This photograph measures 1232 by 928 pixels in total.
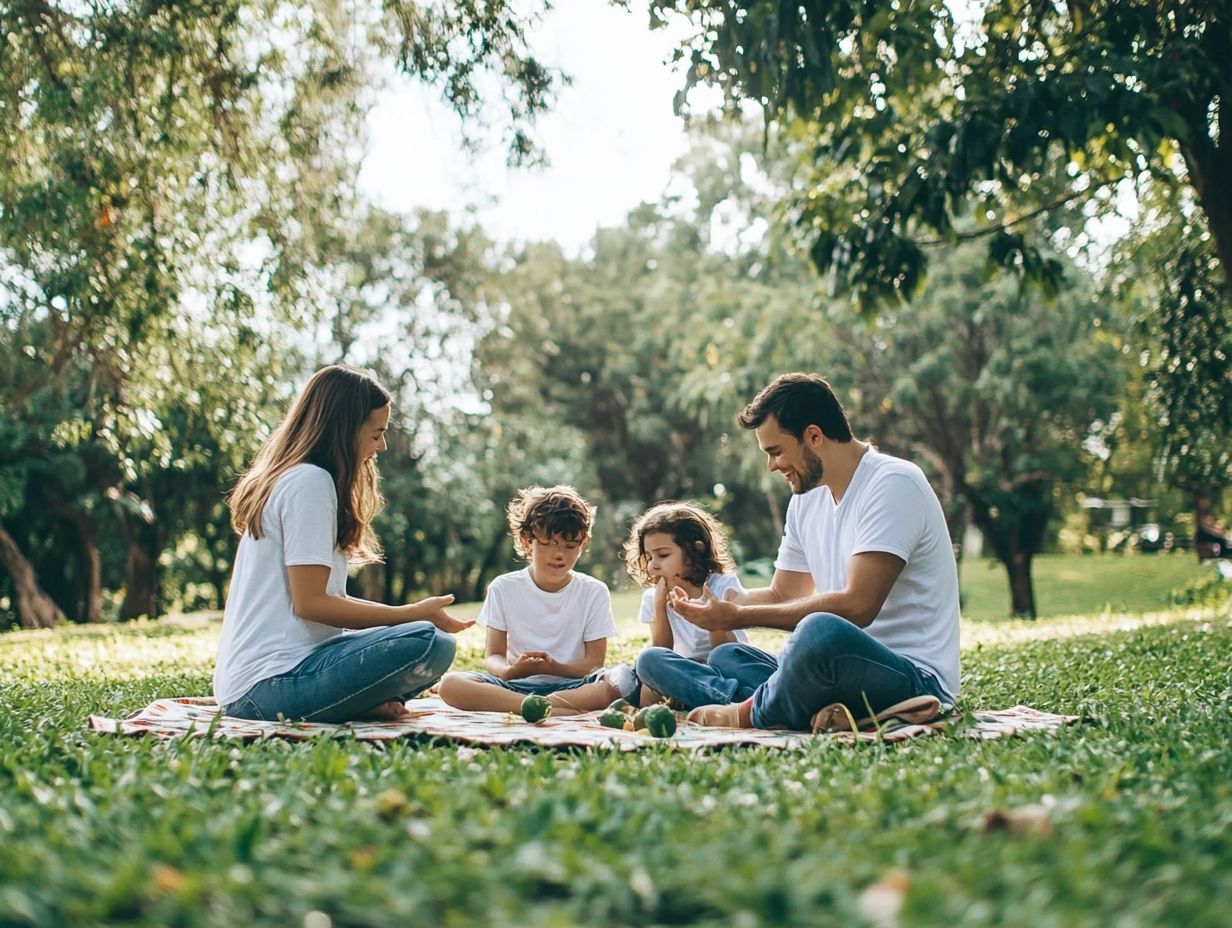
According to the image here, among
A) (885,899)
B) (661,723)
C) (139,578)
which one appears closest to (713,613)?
(661,723)

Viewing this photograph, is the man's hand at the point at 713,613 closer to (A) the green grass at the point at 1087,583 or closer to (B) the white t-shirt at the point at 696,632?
(B) the white t-shirt at the point at 696,632

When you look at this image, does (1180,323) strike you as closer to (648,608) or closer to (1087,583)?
(648,608)

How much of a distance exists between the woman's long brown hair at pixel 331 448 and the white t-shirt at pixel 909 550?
6.05 feet

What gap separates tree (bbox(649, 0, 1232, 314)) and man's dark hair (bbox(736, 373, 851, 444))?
4.97 ft

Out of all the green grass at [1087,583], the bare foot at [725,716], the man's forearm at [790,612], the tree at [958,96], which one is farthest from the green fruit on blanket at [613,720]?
the green grass at [1087,583]

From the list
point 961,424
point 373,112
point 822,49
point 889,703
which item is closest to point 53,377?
point 373,112

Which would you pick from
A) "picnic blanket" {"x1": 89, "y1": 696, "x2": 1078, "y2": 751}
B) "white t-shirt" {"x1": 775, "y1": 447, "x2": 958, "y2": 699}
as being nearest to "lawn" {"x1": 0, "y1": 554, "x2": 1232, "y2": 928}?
"picnic blanket" {"x1": 89, "y1": 696, "x2": 1078, "y2": 751}

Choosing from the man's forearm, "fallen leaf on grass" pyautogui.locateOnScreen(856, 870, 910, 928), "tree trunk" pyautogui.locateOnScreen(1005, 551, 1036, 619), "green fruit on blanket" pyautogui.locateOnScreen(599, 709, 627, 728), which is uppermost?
the man's forearm

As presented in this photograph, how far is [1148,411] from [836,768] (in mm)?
9562

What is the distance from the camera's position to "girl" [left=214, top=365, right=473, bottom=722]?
4195 mm

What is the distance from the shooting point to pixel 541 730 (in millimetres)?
4156

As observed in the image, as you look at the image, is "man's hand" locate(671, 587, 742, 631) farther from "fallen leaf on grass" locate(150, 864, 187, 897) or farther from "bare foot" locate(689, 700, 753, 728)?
"fallen leaf on grass" locate(150, 864, 187, 897)

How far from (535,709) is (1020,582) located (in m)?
13.3

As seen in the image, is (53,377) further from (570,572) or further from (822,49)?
(822,49)
